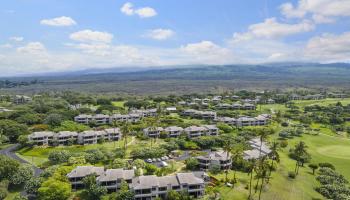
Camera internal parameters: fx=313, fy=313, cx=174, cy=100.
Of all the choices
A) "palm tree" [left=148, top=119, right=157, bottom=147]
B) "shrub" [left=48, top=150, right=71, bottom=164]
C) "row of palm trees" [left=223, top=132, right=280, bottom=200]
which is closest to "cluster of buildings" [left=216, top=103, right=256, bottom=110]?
"palm tree" [left=148, top=119, right=157, bottom=147]

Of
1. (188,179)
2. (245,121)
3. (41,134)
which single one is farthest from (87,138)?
(245,121)

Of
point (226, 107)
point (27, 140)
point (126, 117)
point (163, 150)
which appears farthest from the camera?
point (226, 107)

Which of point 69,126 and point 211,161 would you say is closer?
point 211,161

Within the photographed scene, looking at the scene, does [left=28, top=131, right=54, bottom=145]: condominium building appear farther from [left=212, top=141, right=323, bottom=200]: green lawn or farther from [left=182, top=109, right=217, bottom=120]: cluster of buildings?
[left=182, top=109, right=217, bottom=120]: cluster of buildings

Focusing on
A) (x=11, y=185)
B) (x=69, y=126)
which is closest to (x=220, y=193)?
(x=11, y=185)

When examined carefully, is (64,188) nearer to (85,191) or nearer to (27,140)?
(85,191)

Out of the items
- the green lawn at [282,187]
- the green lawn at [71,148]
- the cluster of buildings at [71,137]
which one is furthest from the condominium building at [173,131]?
the green lawn at [282,187]

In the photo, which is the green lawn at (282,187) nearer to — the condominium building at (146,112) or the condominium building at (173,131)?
the condominium building at (173,131)
